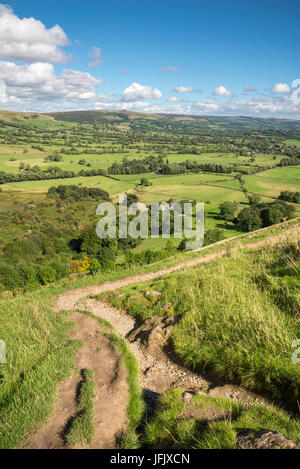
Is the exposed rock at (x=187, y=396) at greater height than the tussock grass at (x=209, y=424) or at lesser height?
lesser

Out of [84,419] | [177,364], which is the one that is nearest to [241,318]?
[177,364]

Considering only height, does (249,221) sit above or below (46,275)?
above

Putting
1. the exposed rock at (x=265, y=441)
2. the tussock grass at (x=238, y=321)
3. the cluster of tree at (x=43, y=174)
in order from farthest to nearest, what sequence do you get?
the cluster of tree at (x=43, y=174), the tussock grass at (x=238, y=321), the exposed rock at (x=265, y=441)

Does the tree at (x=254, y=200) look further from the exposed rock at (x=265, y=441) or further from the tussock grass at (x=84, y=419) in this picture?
the exposed rock at (x=265, y=441)

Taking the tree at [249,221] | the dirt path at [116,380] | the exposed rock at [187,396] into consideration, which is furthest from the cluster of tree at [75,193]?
the exposed rock at [187,396]

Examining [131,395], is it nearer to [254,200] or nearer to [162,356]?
[162,356]

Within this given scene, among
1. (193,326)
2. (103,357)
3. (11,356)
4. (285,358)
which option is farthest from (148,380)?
(11,356)
